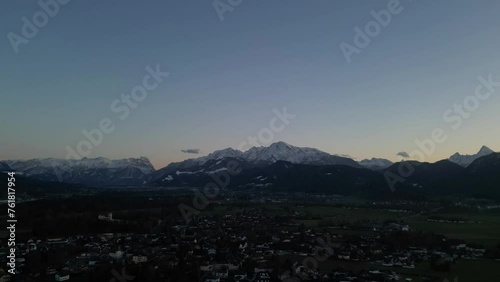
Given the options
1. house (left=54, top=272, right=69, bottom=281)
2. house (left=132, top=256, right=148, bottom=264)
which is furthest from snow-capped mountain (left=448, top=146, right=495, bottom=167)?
house (left=54, top=272, right=69, bottom=281)

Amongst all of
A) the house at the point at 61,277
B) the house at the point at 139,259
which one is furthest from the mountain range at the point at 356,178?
the house at the point at 61,277

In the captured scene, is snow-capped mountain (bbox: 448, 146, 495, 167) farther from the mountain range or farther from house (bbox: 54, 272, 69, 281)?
house (bbox: 54, 272, 69, 281)

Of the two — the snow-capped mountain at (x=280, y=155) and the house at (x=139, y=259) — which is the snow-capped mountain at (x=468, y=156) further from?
the house at (x=139, y=259)

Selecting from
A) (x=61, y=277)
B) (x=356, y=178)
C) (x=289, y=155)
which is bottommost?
(x=61, y=277)

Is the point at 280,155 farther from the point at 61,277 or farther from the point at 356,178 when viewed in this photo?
the point at 61,277

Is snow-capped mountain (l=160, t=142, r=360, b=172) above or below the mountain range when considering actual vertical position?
above

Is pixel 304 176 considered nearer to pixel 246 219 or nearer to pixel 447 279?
pixel 246 219

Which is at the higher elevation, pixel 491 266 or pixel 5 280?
pixel 5 280

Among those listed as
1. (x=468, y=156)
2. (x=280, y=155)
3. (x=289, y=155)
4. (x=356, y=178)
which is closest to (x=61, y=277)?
(x=356, y=178)

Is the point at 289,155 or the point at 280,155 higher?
the point at 280,155

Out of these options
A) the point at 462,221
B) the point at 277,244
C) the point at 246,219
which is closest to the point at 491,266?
the point at 277,244

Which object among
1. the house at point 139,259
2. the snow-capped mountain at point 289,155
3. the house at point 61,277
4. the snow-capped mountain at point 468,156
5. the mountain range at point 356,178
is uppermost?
the snow-capped mountain at point 289,155
